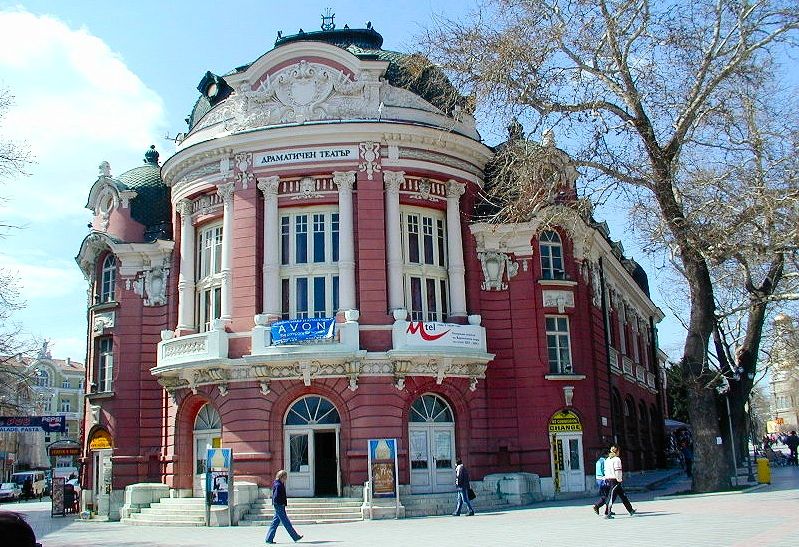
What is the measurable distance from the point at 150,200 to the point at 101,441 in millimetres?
10110

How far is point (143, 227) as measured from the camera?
116 ft

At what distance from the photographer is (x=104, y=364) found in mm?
35125

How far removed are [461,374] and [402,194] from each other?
6.82 meters

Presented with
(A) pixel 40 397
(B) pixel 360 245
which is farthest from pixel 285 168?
(A) pixel 40 397

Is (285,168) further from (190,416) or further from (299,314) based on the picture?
(190,416)

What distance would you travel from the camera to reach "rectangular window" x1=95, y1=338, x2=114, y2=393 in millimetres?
34625

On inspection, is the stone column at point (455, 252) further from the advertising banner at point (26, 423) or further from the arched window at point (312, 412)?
the advertising banner at point (26, 423)

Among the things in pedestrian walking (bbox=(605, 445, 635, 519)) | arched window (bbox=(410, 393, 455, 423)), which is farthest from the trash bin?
arched window (bbox=(410, 393, 455, 423))

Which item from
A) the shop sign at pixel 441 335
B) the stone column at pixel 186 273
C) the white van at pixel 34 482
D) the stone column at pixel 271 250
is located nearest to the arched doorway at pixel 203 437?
the stone column at pixel 186 273

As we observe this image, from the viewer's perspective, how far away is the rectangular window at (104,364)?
34625mm

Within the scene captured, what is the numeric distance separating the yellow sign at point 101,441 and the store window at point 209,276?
634cm

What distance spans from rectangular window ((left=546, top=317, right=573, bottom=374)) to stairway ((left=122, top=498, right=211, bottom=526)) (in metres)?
13.6

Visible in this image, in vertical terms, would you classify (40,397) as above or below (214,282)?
below

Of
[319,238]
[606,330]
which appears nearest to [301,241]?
[319,238]
